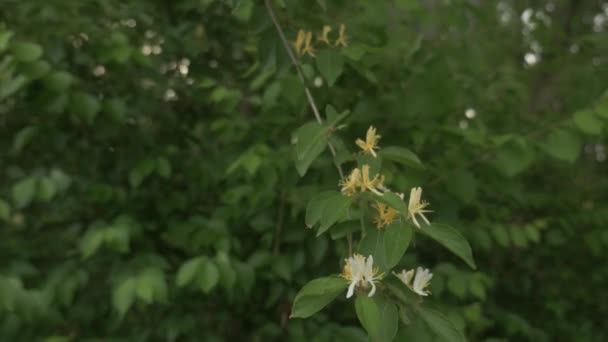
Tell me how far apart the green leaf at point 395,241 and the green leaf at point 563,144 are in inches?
38.9

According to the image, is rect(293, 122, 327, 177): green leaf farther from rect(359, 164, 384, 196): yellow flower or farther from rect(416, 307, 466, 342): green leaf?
rect(416, 307, 466, 342): green leaf

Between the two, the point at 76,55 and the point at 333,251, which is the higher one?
the point at 76,55

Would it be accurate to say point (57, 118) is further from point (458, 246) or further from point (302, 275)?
point (458, 246)

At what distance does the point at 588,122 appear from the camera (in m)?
1.56

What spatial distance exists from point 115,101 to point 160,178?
408 mm

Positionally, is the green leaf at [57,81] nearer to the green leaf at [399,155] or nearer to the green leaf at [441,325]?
the green leaf at [399,155]

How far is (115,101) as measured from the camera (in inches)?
70.1

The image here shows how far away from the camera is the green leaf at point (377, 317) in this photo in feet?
2.45

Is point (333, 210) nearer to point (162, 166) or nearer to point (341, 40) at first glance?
point (341, 40)

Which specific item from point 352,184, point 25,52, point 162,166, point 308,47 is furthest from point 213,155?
point 352,184

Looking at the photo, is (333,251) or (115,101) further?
(333,251)

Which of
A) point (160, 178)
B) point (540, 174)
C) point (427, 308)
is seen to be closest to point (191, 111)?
point (160, 178)

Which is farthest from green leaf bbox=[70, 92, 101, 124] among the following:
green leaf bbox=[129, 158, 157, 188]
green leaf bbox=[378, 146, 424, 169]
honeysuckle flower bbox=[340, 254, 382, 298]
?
→ honeysuckle flower bbox=[340, 254, 382, 298]

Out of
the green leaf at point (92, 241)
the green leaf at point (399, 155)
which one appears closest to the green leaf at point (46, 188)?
the green leaf at point (92, 241)
